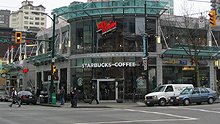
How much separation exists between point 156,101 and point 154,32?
34.5 feet

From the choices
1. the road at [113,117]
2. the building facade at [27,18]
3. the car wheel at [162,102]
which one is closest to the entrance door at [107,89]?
the car wheel at [162,102]

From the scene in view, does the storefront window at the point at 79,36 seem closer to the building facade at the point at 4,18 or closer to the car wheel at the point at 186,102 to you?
the car wheel at the point at 186,102

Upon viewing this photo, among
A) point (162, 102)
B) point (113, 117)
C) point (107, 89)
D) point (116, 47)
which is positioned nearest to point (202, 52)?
point (116, 47)

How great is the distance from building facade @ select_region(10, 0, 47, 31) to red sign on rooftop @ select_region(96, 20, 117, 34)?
371 feet

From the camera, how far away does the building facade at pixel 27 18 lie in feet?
489

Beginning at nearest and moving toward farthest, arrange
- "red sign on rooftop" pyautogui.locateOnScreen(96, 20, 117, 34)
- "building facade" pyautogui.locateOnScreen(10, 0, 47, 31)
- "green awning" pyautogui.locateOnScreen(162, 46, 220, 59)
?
"red sign on rooftop" pyautogui.locateOnScreen(96, 20, 117, 34)
"green awning" pyautogui.locateOnScreen(162, 46, 220, 59)
"building facade" pyautogui.locateOnScreen(10, 0, 47, 31)

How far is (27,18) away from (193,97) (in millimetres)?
129529

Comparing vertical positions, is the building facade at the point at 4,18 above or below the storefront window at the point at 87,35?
above

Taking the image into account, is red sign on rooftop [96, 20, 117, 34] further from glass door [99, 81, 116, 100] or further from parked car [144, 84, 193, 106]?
parked car [144, 84, 193, 106]

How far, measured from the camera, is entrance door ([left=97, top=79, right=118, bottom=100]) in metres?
37.9

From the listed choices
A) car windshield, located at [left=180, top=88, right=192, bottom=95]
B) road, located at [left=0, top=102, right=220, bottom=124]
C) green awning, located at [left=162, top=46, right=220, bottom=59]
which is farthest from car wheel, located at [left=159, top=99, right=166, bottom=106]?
green awning, located at [left=162, top=46, right=220, bottom=59]

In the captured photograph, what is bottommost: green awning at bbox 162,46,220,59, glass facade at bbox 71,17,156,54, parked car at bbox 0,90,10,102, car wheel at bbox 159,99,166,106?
parked car at bbox 0,90,10,102

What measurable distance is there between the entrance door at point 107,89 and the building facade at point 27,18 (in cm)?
11370

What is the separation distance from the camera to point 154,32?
39062 mm
